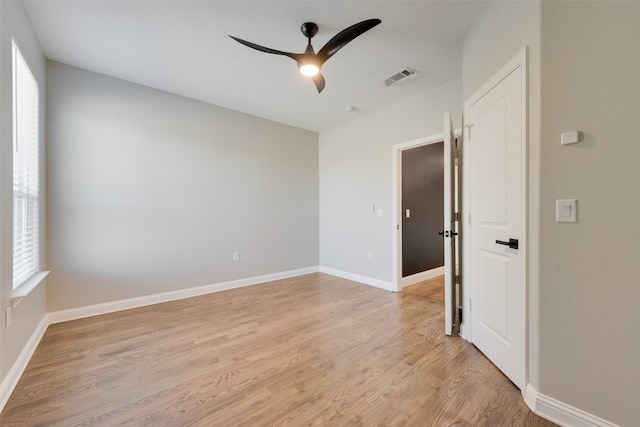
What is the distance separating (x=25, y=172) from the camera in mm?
2146

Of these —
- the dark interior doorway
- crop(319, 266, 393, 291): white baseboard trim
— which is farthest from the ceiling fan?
crop(319, 266, 393, 291): white baseboard trim

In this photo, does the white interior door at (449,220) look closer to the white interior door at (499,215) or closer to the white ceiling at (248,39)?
the white interior door at (499,215)

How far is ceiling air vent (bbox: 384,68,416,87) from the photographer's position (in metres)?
2.86

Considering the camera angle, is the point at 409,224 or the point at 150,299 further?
the point at 409,224

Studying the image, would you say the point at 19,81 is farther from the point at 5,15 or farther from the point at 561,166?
the point at 561,166

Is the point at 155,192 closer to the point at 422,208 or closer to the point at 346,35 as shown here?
the point at 346,35

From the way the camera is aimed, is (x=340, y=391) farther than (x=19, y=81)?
No

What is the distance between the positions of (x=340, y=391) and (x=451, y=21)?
2849 millimetres

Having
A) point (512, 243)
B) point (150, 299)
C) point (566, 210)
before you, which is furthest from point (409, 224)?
point (150, 299)

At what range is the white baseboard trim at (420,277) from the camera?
403 cm

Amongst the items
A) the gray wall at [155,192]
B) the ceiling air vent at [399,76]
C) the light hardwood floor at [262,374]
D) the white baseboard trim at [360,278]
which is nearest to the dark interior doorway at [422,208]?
the white baseboard trim at [360,278]

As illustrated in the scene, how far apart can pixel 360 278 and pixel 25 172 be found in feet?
12.9

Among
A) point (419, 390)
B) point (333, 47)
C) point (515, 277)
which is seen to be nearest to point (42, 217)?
point (333, 47)

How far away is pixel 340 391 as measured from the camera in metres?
1.68
